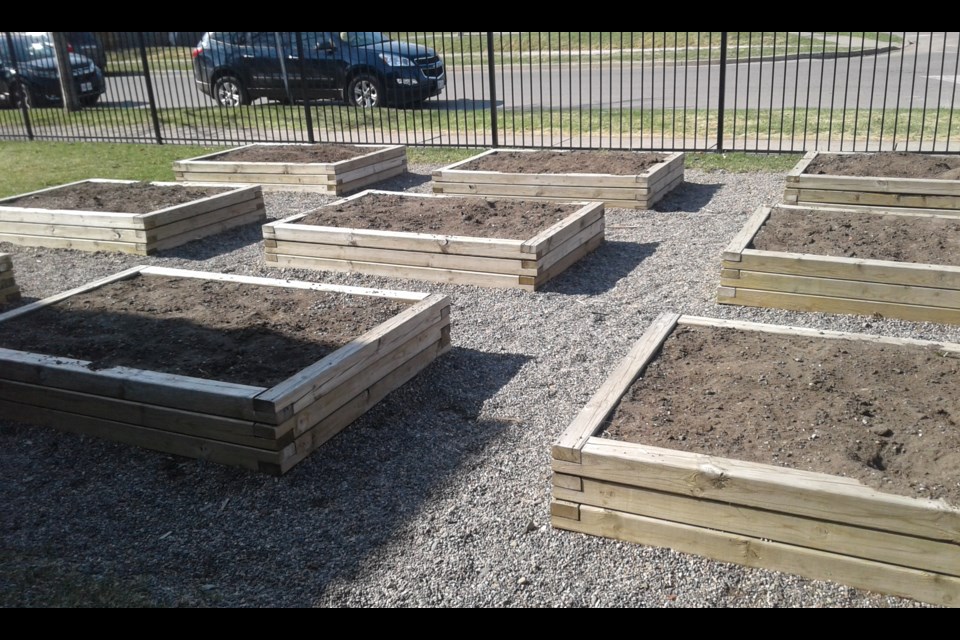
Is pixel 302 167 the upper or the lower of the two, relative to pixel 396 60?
lower

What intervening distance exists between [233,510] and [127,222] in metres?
5.27

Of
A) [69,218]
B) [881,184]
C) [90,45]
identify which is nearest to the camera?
[881,184]

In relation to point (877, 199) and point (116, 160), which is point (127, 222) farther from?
point (877, 199)


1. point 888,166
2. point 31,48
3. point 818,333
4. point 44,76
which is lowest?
point 818,333

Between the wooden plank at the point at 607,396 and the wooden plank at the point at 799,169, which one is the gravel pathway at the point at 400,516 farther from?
the wooden plank at the point at 799,169

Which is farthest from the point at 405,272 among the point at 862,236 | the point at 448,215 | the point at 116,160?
the point at 116,160

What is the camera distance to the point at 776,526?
3.18 m

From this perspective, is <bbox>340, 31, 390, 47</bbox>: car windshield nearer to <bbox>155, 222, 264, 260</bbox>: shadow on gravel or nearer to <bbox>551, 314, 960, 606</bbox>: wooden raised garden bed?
<bbox>155, 222, 264, 260</bbox>: shadow on gravel

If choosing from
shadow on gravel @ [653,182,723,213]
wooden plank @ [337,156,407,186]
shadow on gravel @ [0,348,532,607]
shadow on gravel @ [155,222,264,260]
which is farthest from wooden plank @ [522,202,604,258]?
wooden plank @ [337,156,407,186]

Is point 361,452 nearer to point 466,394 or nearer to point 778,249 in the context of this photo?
point 466,394

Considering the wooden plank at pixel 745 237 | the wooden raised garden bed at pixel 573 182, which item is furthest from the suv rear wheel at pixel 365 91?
the wooden plank at pixel 745 237

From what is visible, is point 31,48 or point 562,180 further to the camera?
point 31,48

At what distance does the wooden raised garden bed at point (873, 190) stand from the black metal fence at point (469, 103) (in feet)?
8.68

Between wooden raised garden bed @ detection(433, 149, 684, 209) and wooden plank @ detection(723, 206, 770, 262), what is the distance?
76.4 inches
